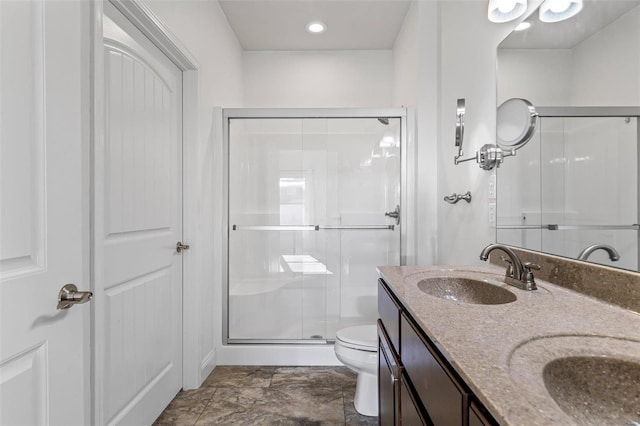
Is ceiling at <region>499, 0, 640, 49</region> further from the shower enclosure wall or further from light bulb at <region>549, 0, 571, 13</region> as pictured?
the shower enclosure wall

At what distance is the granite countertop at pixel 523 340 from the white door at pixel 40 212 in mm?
974

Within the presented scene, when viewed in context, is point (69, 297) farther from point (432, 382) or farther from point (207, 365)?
point (207, 365)

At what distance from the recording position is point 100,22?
1108 mm

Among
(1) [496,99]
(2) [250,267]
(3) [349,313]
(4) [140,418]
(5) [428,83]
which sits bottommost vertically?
(4) [140,418]

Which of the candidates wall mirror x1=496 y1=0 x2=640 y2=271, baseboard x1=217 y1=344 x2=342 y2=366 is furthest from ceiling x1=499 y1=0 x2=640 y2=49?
baseboard x1=217 y1=344 x2=342 y2=366

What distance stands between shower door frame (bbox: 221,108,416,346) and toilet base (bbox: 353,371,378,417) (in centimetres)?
→ 64

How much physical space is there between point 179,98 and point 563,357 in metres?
2.09

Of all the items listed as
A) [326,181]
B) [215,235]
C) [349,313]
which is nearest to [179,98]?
[215,235]

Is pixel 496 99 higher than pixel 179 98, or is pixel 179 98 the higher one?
pixel 179 98

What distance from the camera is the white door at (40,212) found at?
0.74 metres

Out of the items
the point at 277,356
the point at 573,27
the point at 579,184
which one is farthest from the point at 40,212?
→ the point at 277,356

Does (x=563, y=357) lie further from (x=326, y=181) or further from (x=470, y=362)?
(x=326, y=181)

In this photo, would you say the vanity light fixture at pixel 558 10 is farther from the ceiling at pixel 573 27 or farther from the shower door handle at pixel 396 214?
the shower door handle at pixel 396 214

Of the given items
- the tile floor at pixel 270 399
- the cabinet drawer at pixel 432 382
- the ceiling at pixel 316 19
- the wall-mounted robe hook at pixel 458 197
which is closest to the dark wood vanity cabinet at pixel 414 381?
the cabinet drawer at pixel 432 382
